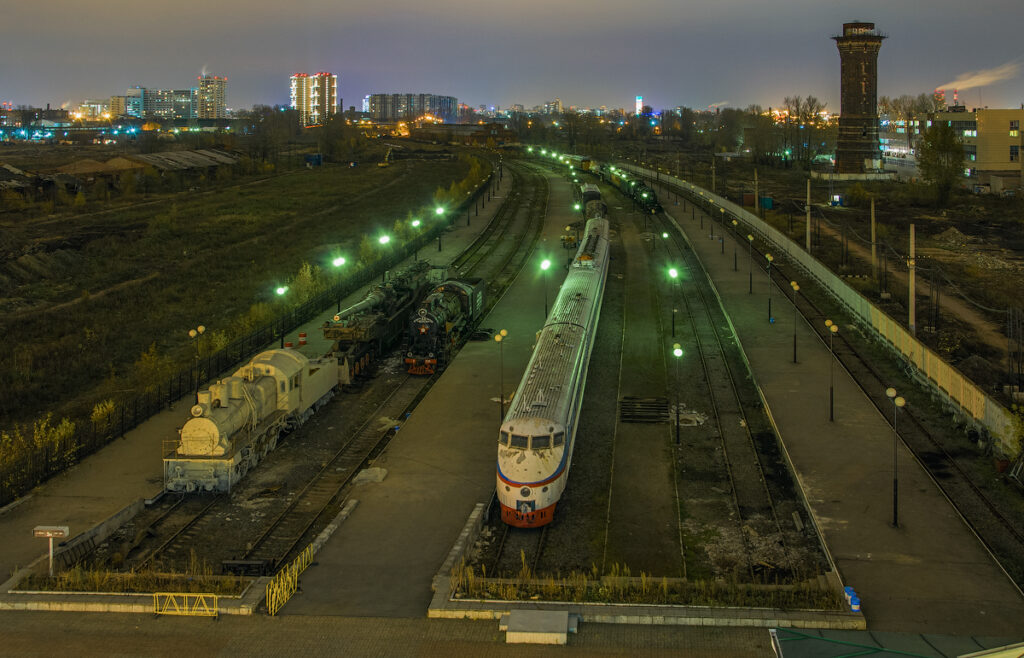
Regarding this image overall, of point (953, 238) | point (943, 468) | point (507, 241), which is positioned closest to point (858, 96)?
point (953, 238)

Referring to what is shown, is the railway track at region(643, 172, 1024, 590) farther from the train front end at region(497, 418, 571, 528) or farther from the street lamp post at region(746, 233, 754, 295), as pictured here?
the train front end at region(497, 418, 571, 528)

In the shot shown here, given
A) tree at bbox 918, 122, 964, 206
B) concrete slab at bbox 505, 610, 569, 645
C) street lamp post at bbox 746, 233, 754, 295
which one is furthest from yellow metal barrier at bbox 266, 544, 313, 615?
tree at bbox 918, 122, 964, 206

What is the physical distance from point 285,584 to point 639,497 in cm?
1152

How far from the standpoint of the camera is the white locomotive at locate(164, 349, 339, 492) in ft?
85.5

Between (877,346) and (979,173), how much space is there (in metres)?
95.6

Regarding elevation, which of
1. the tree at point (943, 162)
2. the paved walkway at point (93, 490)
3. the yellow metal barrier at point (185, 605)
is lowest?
the yellow metal barrier at point (185, 605)

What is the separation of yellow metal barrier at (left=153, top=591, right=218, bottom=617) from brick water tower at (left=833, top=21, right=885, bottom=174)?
12040 cm

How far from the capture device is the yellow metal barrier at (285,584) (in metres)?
18.5

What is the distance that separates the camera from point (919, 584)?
64.0ft

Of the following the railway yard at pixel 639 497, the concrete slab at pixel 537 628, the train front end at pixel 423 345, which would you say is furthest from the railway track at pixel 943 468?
the train front end at pixel 423 345

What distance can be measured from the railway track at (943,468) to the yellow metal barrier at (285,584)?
1652 cm

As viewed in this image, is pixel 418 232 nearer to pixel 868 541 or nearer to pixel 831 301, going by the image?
pixel 831 301

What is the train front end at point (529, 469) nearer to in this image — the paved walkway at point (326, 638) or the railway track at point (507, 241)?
the paved walkway at point (326, 638)

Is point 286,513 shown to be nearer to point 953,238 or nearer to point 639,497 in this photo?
point 639,497
